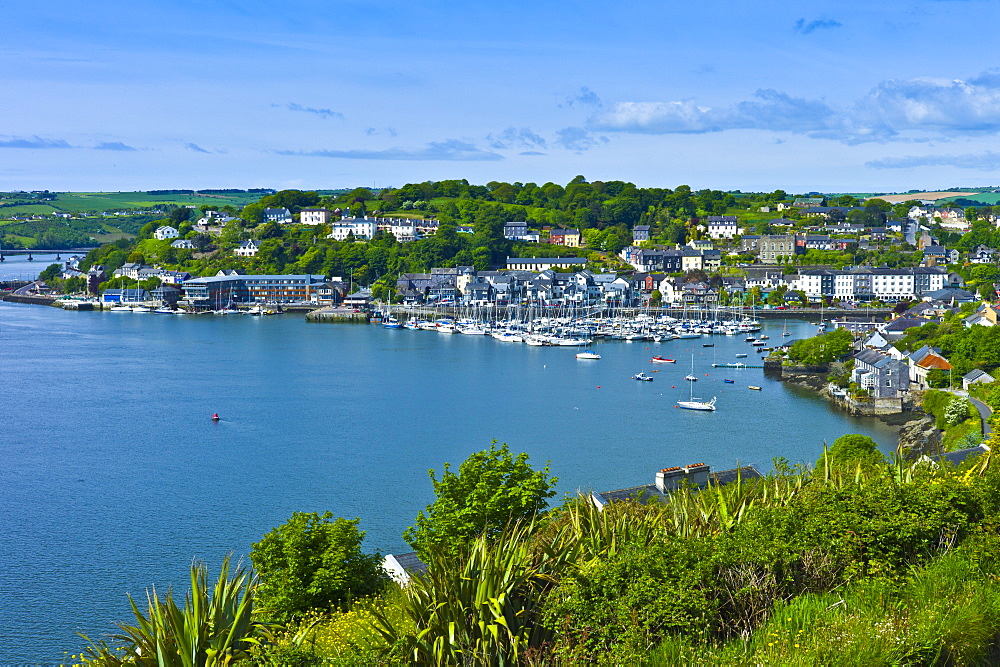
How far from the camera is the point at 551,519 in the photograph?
6020mm

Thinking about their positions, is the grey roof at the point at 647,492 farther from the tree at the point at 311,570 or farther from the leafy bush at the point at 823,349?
the leafy bush at the point at 823,349

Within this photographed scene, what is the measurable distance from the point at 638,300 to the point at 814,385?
19101mm

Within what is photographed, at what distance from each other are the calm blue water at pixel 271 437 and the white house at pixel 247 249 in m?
21.2

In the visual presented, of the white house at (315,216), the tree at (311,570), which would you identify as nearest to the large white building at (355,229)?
the white house at (315,216)

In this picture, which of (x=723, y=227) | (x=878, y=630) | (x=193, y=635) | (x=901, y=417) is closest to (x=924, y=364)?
(x=901, y=417)


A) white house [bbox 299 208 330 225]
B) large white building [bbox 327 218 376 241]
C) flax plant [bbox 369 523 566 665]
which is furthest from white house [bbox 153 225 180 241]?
flax plant [bbox 369 523 566 665]

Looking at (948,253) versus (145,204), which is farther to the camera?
(145,204)

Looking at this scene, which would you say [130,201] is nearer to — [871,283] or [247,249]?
[247,249]

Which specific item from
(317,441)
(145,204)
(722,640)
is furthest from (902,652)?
(145,204)

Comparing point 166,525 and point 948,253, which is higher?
point 948,253

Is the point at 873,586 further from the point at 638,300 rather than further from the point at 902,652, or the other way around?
the point at 638,300

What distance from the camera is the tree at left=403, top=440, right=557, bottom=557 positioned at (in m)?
6.38

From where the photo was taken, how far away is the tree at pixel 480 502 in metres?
6.38

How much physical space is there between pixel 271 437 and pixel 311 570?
8584 millimetres
